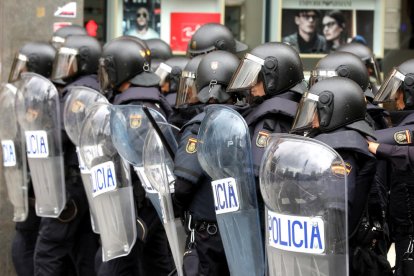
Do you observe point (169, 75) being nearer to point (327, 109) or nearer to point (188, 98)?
point (188, 98)

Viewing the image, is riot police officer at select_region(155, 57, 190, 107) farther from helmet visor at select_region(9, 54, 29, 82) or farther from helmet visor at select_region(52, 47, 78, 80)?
helmet visor at select_region(9, 54, 29, 82)

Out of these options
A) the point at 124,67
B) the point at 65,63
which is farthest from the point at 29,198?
the point at 124,67

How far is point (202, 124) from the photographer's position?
5.56 metres

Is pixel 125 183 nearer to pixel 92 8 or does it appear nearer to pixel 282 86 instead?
pixel 282 86

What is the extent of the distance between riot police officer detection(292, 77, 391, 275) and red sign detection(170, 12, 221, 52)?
6.35 m

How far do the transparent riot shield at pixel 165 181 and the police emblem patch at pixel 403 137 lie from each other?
4.42 feet

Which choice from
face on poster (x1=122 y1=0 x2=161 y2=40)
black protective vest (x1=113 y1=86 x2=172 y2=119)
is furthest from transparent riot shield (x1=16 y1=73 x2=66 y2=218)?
face on poster (x1=122 y1=0 x2=161 y2=40)

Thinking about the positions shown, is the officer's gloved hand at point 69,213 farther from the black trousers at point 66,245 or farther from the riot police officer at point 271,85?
the riot police officer at point 271,85

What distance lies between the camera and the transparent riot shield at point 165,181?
5949 millimetres

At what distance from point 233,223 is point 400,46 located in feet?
23.4

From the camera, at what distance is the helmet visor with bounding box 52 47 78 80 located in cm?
773

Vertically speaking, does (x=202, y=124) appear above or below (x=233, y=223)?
above

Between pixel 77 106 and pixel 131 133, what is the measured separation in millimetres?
813

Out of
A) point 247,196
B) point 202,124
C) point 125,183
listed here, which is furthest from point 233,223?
point 125,183
